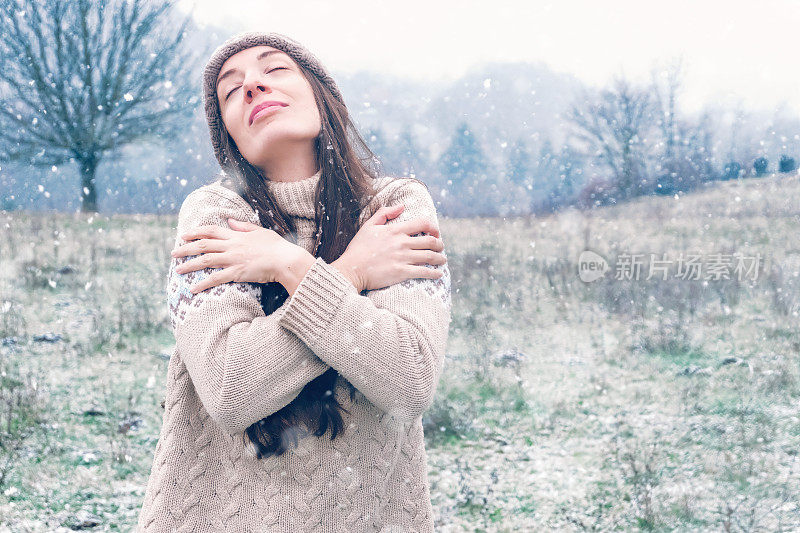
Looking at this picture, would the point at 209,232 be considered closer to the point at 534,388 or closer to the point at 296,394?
the point at 296,394

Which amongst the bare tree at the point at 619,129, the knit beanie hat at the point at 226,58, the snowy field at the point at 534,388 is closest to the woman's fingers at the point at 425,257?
the knit beanie hat at the point at 226,58

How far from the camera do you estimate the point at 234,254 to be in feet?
5.19

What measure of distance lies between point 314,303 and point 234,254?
0.96 ft

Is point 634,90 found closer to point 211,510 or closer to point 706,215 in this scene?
point 706,215

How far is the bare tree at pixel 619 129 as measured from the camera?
40.5 ft

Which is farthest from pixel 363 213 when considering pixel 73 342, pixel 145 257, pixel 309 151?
pixel 145 257

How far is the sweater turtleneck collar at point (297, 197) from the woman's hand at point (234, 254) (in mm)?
224

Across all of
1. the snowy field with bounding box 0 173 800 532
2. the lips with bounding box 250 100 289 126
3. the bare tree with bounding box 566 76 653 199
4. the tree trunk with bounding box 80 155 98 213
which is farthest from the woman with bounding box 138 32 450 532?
the tree trunk with bounding box 80 155 98 213

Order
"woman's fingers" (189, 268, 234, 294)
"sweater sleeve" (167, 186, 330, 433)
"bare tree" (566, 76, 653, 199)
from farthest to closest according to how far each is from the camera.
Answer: "bare tree" (566, 76, 653, 199) < "woman's fingers" (189, 268, 234, 294) < "sweater sleeve" (167, 186, 330, 433)

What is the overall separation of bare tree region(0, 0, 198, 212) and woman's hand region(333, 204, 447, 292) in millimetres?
14305

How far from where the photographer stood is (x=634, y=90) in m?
13.5

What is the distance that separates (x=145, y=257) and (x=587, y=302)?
21.2 feet

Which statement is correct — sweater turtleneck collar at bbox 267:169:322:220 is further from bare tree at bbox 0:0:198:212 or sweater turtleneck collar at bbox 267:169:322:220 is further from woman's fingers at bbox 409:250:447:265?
bare tree at bbox 0:0:198:212

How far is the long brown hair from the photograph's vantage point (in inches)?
62.0
